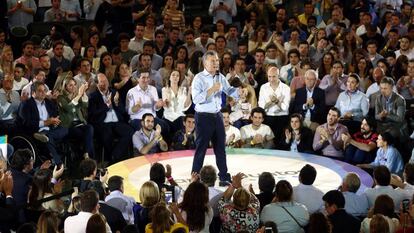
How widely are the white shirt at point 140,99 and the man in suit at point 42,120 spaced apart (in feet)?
3.74

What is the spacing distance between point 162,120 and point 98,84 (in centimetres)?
96

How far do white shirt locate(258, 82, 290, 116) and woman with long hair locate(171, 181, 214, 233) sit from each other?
4686 millimetres

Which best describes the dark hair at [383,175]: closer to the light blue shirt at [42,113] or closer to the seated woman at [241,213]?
the seated woman at [241,213]

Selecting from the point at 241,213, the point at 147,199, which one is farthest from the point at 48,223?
the point at 241,213

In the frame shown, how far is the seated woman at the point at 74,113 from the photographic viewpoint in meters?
12.1

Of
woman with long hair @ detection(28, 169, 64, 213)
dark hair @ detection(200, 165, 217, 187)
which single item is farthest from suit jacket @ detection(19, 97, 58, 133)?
dark hair @ detection(200, 165, 217, 187)

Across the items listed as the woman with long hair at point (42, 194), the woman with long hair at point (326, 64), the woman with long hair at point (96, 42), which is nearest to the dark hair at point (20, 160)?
the woman with long hair at point (42, 194)

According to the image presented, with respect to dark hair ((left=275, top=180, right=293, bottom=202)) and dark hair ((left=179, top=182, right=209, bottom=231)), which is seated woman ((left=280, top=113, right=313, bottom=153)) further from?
dark hair ((left=179, top=182, right=209, bottom=231))

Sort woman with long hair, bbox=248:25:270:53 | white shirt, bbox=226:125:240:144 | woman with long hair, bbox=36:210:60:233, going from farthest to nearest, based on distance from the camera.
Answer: woman with long hair, bbox=248:25:270:53, white shirt, bbox=226:125:240:144, woman with long hair, bbox=36:210:60:233

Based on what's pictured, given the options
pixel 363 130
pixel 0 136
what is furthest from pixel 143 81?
pixel 363 130

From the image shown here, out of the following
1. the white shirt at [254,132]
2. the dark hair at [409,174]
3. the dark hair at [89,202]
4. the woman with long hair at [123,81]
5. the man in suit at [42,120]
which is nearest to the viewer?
the dark hair at [89,202]

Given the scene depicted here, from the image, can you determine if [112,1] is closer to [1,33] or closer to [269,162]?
[1,33]

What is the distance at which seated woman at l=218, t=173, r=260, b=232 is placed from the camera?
8.38 m

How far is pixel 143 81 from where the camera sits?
12.8 meters
